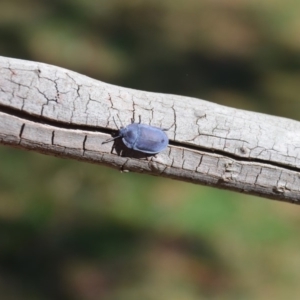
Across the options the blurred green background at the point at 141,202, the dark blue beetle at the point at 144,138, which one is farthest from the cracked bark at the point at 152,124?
the blurred green background at the point at 141,202

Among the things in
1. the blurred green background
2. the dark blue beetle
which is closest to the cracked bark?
the dark blue beetle

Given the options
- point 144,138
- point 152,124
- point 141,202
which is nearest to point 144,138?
point 144,138

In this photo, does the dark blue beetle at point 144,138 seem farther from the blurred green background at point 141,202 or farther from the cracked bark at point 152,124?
the blurred green background at point 141,202

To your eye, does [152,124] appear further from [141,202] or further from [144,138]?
[141,202]

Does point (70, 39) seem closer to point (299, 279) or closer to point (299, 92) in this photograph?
point (299, 92)

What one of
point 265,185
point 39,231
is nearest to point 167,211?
point 39,231
